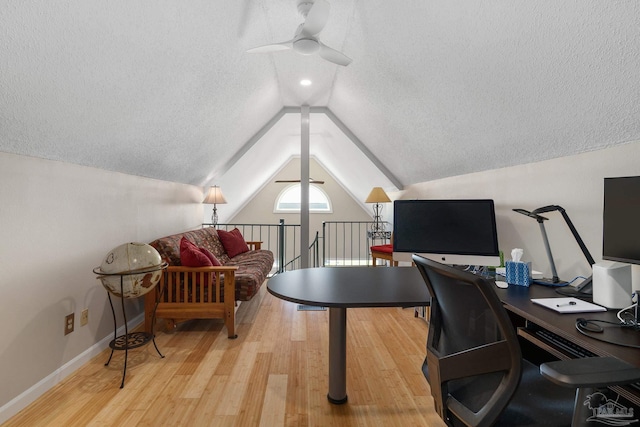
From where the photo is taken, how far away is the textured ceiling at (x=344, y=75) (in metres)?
1.41

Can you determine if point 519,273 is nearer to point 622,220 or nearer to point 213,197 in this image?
point 622,220

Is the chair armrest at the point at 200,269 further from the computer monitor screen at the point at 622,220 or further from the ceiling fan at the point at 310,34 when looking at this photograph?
the computer monitor screen at the point at 622,220

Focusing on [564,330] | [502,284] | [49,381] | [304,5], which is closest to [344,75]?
[304,5]

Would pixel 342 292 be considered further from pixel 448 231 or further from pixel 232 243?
pixel 232 243

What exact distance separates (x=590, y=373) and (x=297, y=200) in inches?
284

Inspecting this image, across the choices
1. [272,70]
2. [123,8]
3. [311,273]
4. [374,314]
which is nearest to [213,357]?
[311,273]

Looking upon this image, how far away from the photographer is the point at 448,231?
2.27m

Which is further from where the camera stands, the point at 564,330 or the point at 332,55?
the point at 332,55

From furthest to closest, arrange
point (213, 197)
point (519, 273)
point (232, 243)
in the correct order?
point (213, 197), point (232, 243), point (519, 273)

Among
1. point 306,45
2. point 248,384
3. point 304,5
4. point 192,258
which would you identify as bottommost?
point 248,384

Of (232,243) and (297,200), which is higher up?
(297,200)

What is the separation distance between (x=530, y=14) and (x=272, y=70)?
2390 millimetres

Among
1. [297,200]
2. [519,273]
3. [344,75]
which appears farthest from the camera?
[297,200]

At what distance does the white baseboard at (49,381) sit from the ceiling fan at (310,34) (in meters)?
2.48
